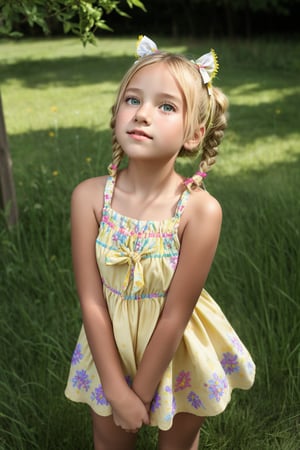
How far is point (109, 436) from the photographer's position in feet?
6.01

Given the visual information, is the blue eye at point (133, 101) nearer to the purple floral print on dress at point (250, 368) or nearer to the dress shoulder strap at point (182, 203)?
the dress shoulder strap at point (182, 203)

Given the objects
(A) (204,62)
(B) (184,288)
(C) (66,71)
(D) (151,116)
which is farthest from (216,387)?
(C) (66,71)

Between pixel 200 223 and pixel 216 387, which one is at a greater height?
pixel 200 223

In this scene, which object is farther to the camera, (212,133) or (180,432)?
A: (180,432)

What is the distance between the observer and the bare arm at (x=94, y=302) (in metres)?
1.62

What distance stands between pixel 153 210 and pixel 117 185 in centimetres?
14

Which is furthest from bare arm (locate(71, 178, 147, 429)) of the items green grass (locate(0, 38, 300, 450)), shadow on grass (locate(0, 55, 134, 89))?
shadow on grass (locate(0, 55, 134, 89))

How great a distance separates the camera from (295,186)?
4039mm

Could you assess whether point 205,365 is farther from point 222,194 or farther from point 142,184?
point 222,194

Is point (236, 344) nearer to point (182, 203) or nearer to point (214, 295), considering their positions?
point (182, 203)

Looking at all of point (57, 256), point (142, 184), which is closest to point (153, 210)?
point (142, 184)

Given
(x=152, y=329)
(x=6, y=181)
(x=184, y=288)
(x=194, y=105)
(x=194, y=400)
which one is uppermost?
(x=194, y=105)

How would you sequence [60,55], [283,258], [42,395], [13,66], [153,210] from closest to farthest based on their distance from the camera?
1. [153,210]
2. [42,395]
3. [283,258]
4. [13,66]
5. [60,55]

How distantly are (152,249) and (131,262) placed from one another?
64 mm
